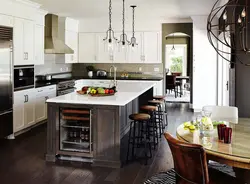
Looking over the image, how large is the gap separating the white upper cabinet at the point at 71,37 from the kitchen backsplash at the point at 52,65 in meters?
0.26

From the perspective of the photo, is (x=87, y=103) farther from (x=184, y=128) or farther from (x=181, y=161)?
(x=181, y=161)

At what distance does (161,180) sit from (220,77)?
220 inches

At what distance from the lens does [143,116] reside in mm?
4961

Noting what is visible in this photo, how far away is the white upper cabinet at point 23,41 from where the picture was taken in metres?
6.29

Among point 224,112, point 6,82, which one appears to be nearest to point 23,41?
point 6,82

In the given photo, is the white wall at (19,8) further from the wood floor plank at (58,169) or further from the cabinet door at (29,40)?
the wood floor plank at (58,169)

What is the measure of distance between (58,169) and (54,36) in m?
4.91

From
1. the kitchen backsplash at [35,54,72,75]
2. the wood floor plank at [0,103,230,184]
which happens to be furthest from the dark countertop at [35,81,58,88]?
the wood floor plank at [0,103,230,184]

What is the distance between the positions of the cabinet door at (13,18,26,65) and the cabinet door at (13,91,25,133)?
69 centimetres

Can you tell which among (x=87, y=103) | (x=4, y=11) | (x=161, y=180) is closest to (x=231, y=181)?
(x=161, y=180)

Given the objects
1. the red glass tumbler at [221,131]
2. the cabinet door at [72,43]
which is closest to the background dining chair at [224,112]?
the red glass tumbler at [221,131]

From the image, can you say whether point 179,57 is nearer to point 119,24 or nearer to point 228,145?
point 119,24

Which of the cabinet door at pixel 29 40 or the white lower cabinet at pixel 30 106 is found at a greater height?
the cabinet door at pixel 29 40

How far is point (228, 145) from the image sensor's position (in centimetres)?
271
